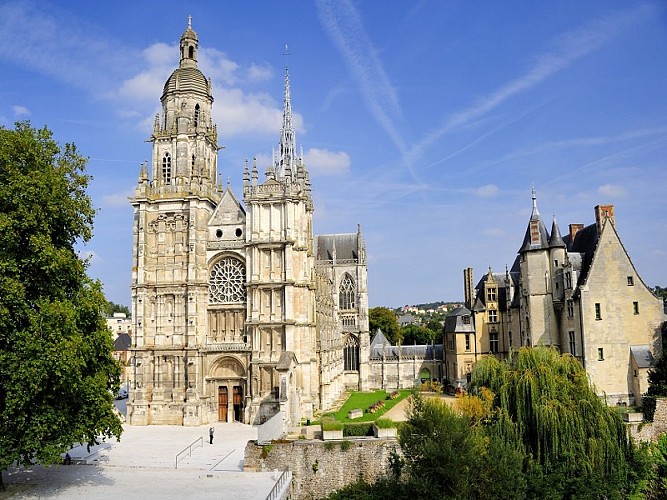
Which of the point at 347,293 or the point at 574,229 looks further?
the point at 347,293

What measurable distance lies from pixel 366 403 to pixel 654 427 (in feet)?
70.9

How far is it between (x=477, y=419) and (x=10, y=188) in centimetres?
1961

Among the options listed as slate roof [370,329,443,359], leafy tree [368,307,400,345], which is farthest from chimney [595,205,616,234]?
leafy tree [368,307,400,345]

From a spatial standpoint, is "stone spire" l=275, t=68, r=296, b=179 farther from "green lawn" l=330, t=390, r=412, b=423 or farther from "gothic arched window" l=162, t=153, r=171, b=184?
"green lawn" l=330, t=390, r=412, b=423

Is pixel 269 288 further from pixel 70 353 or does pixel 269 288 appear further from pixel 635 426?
pixel 635 426

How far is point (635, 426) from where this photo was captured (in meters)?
23.6

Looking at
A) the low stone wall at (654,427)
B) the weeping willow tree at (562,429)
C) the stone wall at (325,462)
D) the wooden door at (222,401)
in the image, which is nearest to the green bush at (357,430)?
the stone wall at (325,462)

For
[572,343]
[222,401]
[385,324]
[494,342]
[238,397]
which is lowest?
[222,401]

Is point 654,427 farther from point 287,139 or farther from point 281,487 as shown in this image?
point 287,139

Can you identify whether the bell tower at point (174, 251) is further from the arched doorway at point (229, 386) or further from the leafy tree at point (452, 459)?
the leafy tree at point (452, 459)

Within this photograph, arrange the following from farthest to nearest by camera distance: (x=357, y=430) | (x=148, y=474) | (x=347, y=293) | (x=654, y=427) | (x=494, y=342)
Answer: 1. (x=347, y=293)
2. (x=494, y=342)
3. (x=654, y=427)
4. (x=357, y=430)
5. (x=148, y=474)

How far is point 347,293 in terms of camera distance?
5416cm

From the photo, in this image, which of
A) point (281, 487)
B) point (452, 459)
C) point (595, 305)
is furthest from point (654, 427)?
point (281, 487)

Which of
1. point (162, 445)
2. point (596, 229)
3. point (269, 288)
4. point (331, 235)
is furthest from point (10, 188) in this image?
point (331, 235)
